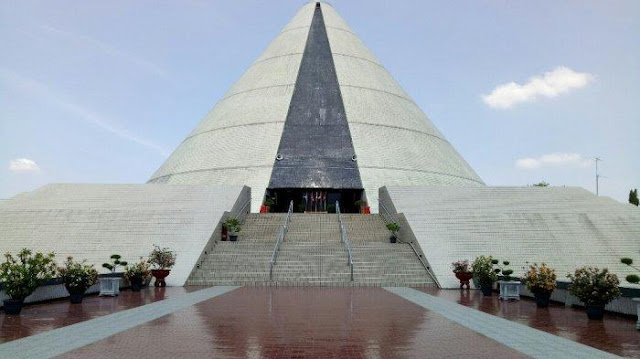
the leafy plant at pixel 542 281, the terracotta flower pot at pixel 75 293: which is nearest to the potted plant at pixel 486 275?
the leafy plant at pixel 542 281

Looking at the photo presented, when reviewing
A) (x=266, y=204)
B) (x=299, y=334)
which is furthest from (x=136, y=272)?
(x=266, y=204)

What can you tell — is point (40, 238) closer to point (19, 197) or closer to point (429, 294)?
point (19, 197)

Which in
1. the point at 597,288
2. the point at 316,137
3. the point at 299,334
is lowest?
the point at 299,334

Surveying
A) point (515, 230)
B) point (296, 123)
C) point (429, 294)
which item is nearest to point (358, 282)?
point (429, 294)

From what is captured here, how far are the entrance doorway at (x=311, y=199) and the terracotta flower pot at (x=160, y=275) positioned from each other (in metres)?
15.5

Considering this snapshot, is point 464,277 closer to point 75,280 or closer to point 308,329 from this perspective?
point 308,329

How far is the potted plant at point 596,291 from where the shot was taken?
12469 millimetres

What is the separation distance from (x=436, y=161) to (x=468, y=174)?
131 inches

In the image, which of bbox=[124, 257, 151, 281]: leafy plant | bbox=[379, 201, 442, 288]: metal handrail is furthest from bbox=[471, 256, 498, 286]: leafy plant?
bbox=[124, 257, 151, 281]: leafy plant

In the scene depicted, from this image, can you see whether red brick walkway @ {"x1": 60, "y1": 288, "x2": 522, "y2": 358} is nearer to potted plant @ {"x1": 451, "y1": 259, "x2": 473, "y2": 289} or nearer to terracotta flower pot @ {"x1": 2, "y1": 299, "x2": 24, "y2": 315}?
terracotta flower pot @ {"x1": 2, "y1": 299, "x2": 24, "y2": 315}

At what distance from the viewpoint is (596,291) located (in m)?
12.5

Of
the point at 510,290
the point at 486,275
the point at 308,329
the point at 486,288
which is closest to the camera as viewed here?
the point at 308,329

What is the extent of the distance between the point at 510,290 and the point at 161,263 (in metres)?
11.4

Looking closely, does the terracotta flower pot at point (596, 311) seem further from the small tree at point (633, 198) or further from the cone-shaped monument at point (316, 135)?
the small tree at point (633, 198)
